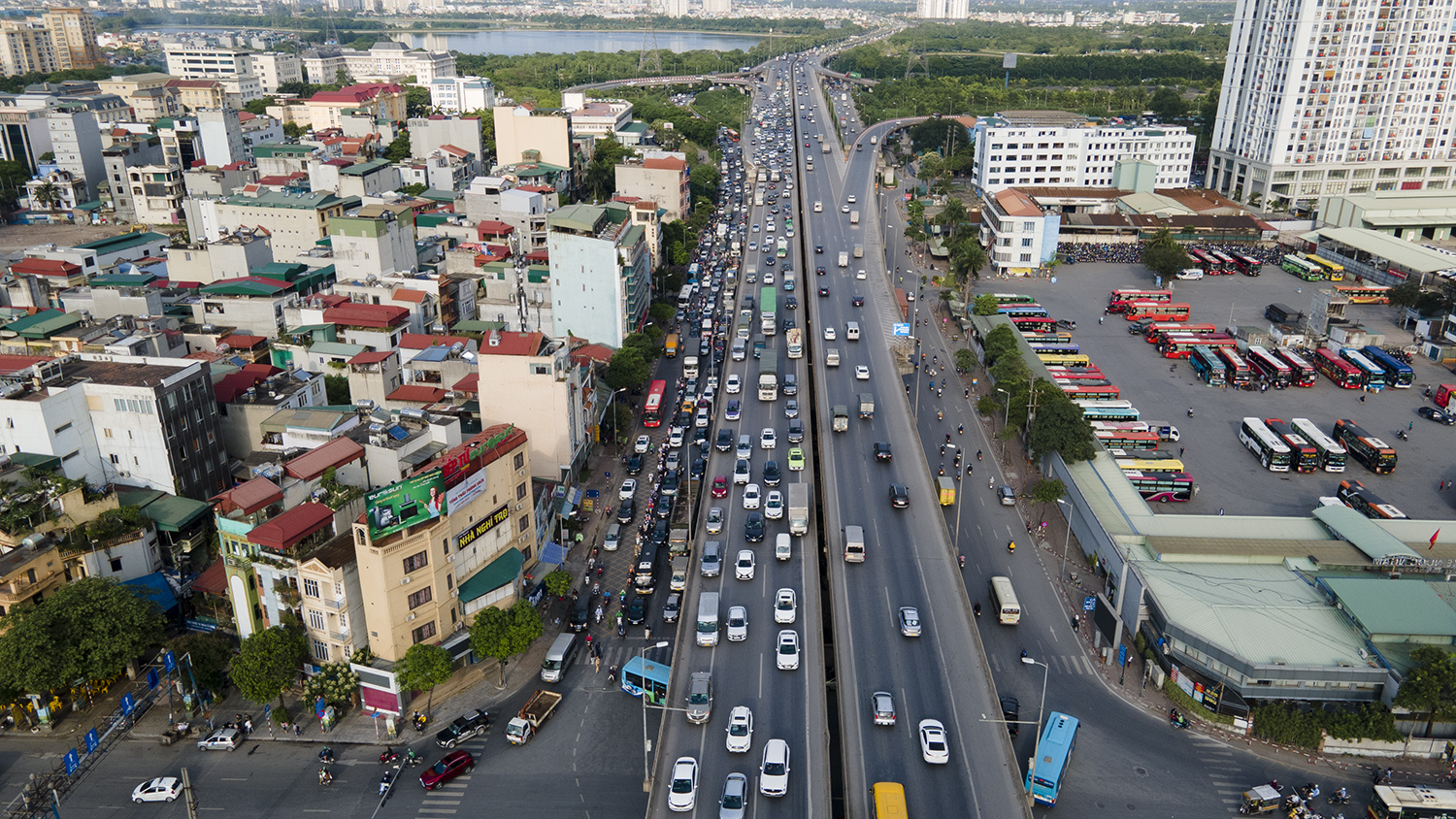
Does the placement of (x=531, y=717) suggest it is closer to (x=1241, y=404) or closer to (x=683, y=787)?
(x=683, y=787)

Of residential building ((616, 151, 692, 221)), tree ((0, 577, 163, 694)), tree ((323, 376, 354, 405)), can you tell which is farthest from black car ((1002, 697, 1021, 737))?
residential building ((616, 151, 692, 221))

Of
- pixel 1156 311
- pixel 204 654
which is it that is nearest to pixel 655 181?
pixel 1156 311

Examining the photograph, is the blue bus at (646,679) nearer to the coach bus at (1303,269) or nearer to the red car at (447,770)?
the red car at (447,770)

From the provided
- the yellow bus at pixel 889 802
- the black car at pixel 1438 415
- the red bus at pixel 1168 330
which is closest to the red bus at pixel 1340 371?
Answer: the black car at pixel 1438 415

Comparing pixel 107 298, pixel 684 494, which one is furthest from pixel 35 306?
pixel 684 494

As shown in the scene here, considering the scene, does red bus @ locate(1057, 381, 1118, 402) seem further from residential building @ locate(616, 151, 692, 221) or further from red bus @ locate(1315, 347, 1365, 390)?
residential building @ locate(616, 151, 692, 221)

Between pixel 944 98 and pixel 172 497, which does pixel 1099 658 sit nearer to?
pixel 172 497
